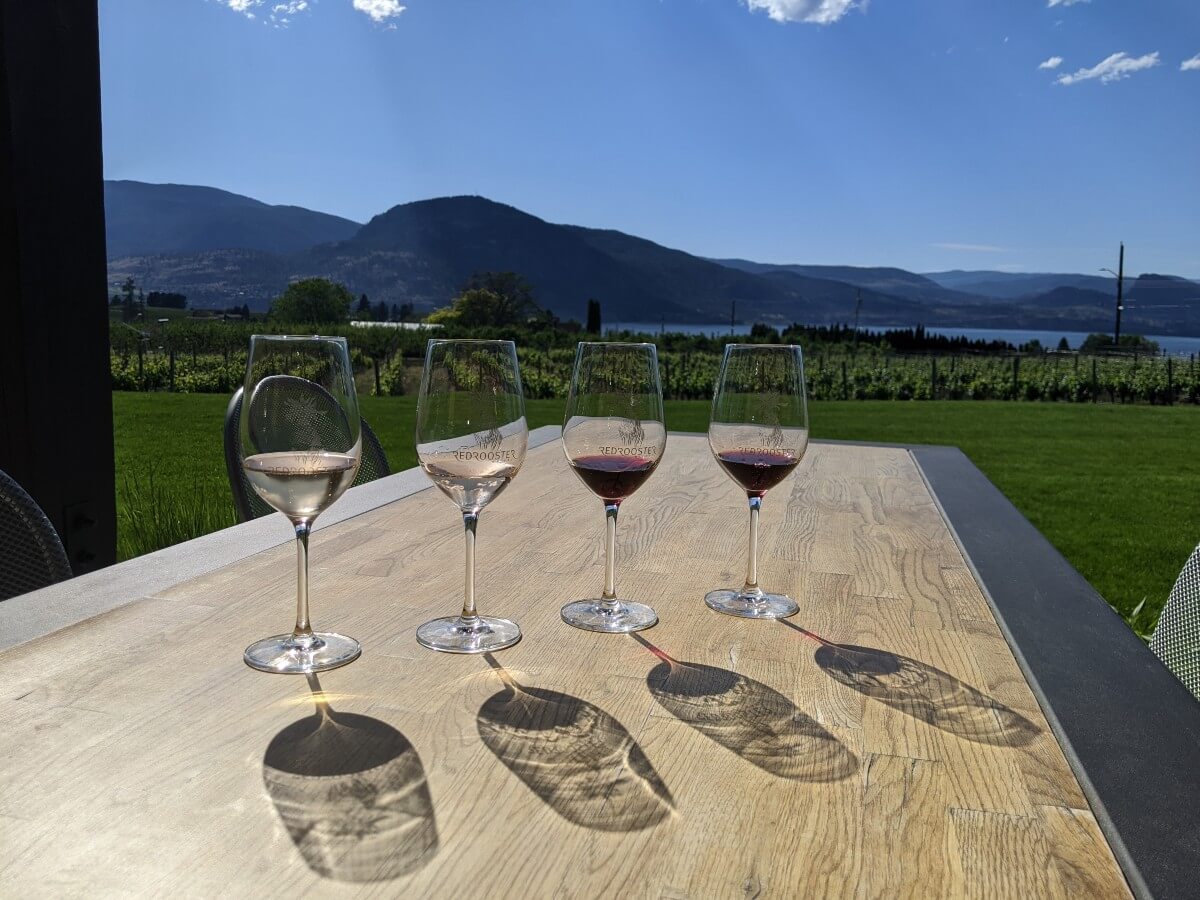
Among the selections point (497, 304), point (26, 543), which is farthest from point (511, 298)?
point (26, 543)

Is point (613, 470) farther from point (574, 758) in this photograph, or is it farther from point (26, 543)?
point (26, 543)

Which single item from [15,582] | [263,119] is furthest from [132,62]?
[263,119]

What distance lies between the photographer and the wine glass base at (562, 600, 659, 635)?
871 mm

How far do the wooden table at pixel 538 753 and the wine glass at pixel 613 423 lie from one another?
0.15 meters

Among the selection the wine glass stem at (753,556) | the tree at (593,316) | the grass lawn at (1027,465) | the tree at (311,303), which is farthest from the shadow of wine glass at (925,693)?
the tree at (593,316)

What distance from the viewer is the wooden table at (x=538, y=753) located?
1.56ft

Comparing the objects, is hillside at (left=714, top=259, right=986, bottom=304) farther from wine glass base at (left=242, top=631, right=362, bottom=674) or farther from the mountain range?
wine glass base at (left=242, top=631, right=362, bottom=674)

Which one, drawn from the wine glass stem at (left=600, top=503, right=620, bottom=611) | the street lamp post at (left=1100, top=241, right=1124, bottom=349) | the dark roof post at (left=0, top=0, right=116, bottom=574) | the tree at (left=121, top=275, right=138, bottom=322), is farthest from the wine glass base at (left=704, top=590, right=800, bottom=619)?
the street lamp post at (left=1100, top=241, right=1124, bottom=349)

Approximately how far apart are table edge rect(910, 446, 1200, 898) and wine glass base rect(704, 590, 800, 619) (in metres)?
0.22

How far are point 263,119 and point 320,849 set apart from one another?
128 ft

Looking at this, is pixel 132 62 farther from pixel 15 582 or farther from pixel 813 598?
pixel 813 598

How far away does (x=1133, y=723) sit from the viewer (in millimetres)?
687

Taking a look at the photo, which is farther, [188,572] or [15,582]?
[15,582]

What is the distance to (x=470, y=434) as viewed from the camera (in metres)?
0.83
